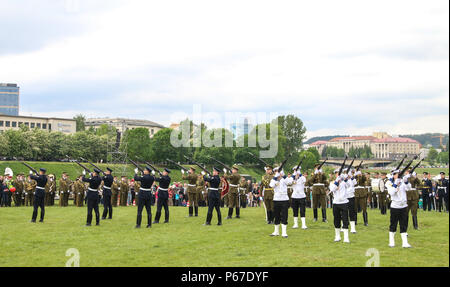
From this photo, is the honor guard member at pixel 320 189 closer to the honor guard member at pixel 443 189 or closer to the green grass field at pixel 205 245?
the green grass field at pixel 205 245

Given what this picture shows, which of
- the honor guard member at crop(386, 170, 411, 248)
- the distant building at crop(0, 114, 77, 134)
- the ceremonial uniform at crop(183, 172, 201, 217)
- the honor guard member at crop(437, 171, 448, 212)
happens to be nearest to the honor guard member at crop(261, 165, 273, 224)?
the ceremonial uniform at crop(183, 172, 201, 217)

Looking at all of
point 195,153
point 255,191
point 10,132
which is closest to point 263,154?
point 195,153

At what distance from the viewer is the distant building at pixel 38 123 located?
4796 inches

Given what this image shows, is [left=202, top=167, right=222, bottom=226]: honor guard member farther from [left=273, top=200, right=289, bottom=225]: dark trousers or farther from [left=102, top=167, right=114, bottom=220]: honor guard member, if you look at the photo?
[left=102, top=167, right=114, bottom=220]: honor guard member

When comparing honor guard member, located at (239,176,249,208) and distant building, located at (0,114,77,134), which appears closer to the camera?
honor guard member, located at (239,176,249,208)

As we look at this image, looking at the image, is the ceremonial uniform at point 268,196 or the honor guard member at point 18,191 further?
the honor guard member at point 18,191

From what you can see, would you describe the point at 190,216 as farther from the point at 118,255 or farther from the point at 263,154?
the point at 263,154

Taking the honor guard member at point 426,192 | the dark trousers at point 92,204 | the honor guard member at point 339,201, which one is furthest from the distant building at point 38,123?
the honor guard member at point 339,201

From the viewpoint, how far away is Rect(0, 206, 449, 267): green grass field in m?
11.4

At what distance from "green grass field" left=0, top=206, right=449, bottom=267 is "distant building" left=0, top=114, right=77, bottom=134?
113 meters

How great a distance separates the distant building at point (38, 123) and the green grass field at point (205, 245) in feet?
369
